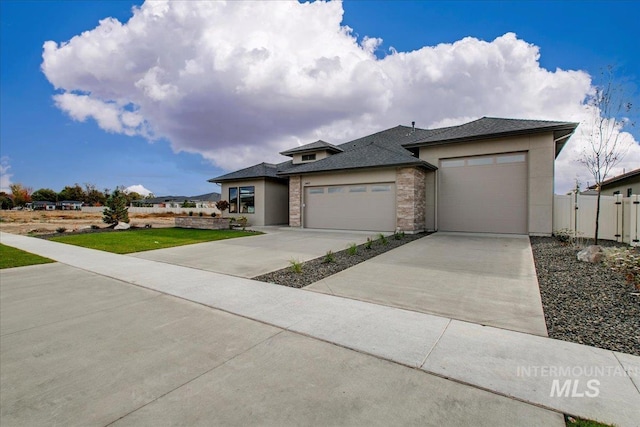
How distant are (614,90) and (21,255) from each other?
19651mm

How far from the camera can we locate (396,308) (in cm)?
446

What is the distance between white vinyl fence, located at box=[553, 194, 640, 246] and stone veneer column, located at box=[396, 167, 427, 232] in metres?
5.61

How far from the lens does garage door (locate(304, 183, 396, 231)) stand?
14.4 m

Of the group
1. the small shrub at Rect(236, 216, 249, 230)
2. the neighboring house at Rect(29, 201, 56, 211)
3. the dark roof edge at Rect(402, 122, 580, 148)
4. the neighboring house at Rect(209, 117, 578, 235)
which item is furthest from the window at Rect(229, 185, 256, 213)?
the neighboring house at Rect(29, 201, 56, 211)

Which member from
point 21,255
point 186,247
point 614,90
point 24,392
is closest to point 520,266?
point 614,90

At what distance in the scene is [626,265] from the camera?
5.67 metres

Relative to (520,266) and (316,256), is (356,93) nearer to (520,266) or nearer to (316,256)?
(316,256)

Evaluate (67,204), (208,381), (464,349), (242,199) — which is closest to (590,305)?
(464,349)

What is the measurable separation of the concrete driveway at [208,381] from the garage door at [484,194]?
12.7m

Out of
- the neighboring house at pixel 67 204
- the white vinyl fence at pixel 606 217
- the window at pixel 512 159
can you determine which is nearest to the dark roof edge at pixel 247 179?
the window at pixel 512 159

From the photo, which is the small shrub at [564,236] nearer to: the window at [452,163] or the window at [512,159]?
the window at [512,159]

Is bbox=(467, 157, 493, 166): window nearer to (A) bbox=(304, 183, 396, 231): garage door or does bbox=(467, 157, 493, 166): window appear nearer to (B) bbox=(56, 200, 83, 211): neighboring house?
(A) bbox=(304, 183, 396, 231): garage door

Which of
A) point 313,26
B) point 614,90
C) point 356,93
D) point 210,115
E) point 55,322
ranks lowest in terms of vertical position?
point 55,322

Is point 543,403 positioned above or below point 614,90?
below
